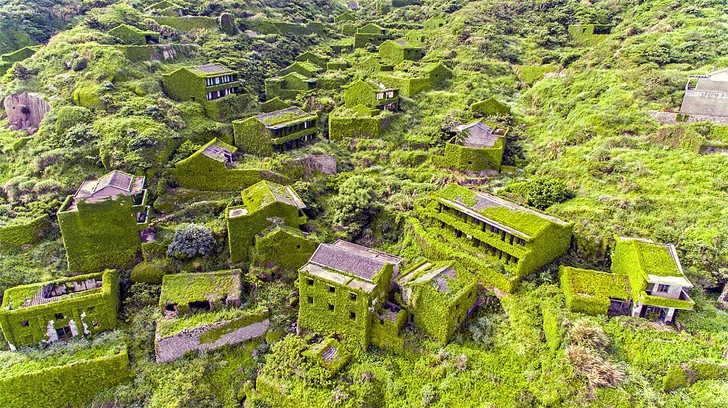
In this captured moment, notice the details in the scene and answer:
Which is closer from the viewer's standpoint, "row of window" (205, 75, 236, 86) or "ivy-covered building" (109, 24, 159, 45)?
"row of window" (205, 75, 236, 86)

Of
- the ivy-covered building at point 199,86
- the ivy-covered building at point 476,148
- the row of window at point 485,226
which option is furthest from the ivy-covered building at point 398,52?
the row of window at point 485,226

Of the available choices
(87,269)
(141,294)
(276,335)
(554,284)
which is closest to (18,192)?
(87,269)

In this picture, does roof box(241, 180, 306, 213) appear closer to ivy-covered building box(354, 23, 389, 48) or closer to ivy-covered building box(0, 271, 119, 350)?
ivy-covered building box(0, 271, 119, 350)

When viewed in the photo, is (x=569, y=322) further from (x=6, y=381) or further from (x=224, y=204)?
(x=6, y=381)

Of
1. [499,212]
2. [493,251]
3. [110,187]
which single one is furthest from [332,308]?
[110,187]

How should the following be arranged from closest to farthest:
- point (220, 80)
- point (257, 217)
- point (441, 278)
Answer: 1. point (441, 278)
2. point (257, 217)
3. point (220, 80)

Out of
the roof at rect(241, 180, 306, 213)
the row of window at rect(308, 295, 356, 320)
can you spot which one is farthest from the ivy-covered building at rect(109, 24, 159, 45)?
the row of window at rect(308, 295, 356, 320)

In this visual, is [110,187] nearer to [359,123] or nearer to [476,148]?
[359,123]
